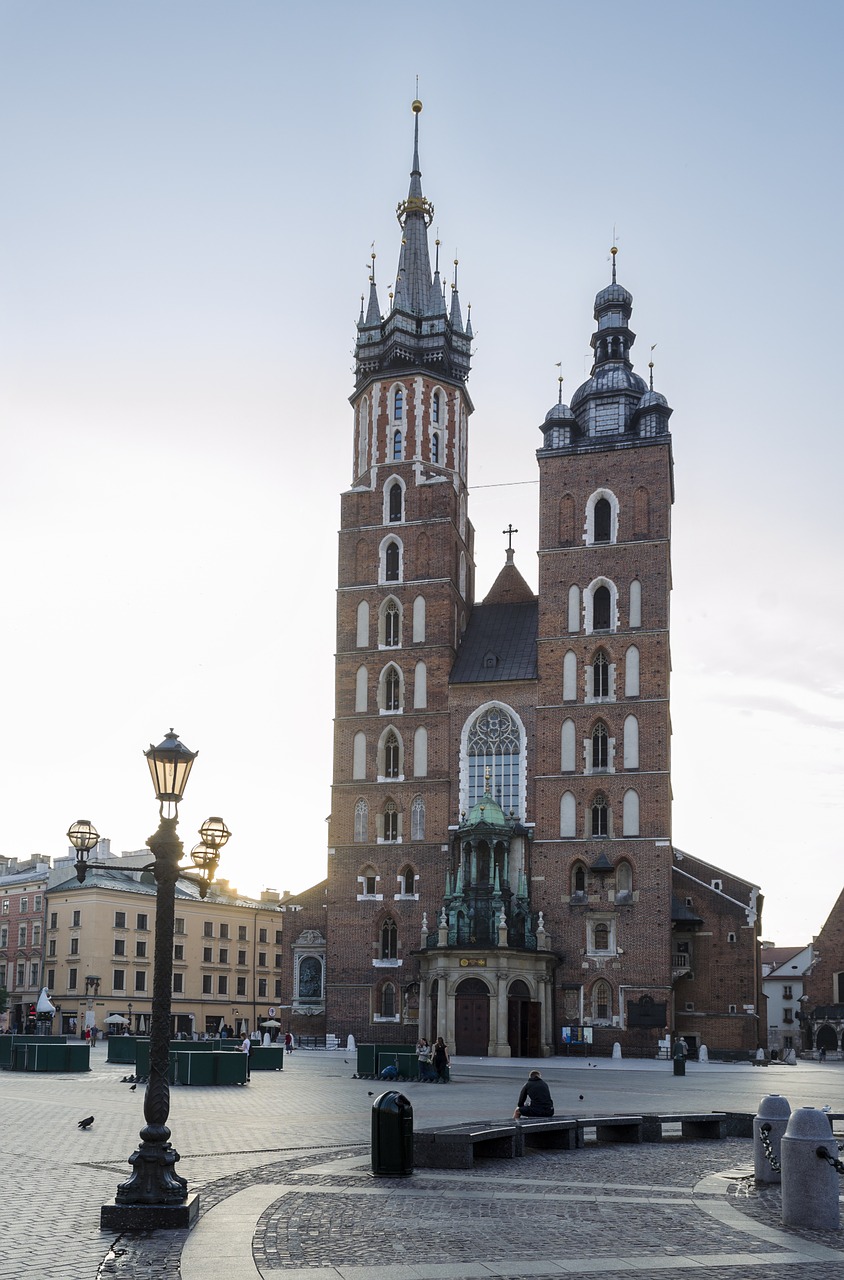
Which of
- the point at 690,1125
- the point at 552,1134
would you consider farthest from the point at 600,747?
the point at 552,1134

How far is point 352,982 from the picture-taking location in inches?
2280

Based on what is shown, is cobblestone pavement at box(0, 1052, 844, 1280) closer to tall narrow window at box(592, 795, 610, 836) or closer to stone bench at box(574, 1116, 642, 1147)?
stone bench at box(574, 1116, 642, 1147)

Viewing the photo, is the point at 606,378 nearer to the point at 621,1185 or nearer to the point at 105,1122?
the point at 105,1122

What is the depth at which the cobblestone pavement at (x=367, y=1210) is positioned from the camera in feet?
32.5

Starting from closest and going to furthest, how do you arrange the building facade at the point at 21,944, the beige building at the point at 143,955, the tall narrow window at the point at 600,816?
1. the tall narrow window at the point at 600,816
2. the beige building at the point at 143,955
3. the building facade at the point at 21,944

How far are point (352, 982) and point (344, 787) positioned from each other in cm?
850

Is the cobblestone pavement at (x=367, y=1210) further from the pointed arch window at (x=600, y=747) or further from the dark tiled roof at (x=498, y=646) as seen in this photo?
the dark tiled roof at (x=498, y=646)

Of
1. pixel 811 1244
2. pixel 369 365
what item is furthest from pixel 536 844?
pixel 811 1244

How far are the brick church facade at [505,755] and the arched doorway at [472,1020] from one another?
0.08 metres

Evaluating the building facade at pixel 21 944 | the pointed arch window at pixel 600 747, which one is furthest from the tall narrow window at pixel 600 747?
the building facade at pixel 21 944

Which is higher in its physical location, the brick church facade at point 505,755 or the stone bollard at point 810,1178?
the brick church facade at point 505,755

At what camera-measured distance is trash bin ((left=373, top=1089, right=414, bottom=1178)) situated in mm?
14617

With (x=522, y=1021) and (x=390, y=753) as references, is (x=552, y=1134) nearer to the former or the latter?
(x=522, y=1021)

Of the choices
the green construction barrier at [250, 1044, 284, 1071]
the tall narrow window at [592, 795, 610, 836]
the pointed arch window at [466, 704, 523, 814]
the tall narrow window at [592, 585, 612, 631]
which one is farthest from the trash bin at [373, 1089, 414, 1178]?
the tall narrow window at [592, 585, 612, 631]
